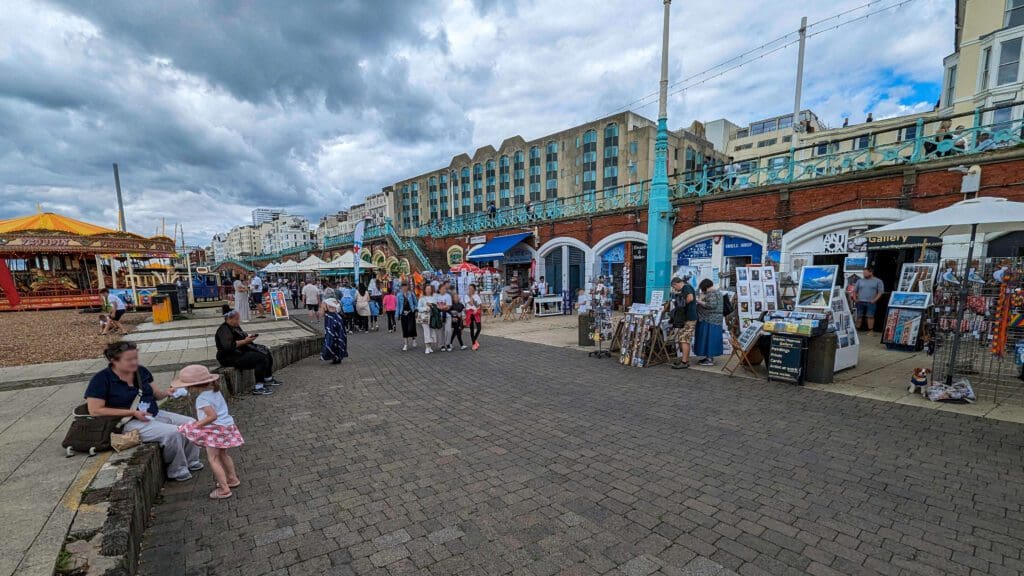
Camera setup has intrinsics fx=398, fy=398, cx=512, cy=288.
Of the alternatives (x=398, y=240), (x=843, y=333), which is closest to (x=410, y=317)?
(x=843, y=333)

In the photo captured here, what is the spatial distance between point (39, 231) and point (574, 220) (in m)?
20.4

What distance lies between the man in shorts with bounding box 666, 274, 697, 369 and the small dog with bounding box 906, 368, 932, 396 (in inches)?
117

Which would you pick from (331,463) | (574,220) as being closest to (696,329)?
(331,463)

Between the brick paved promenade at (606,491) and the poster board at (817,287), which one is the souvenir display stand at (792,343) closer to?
the poster board at (817,287)

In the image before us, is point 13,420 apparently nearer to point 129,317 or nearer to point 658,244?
point 658,244

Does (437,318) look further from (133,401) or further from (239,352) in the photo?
(133,401)

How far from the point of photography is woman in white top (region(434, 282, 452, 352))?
369 inches

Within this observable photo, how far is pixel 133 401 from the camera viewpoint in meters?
3.55

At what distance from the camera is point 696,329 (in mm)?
7930

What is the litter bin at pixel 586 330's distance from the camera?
9.62 metres

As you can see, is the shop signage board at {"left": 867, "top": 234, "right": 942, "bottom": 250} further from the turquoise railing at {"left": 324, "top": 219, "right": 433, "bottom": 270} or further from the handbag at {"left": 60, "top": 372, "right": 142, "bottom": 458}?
the turquoise railing at {"left": 324, "top": 219, "right": 433, "bottom": 270}

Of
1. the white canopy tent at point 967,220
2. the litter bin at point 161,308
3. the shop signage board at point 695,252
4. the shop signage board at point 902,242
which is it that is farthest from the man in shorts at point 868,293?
the litter bin at point 161,308

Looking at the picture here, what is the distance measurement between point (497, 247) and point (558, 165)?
4168 cm

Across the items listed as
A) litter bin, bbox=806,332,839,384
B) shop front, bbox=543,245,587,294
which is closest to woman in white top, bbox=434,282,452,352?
litter bin, bbox=806,332,839,384
